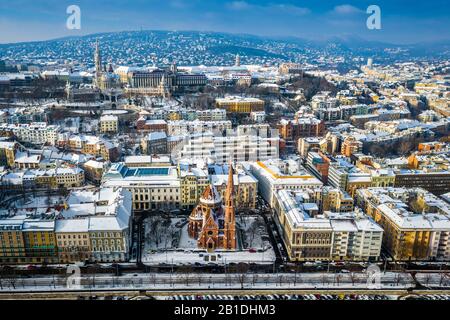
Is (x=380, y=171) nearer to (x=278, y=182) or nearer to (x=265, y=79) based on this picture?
(x=278, y=182)

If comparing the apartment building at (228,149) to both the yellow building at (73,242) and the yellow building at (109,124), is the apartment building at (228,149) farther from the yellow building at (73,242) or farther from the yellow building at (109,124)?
the yellow building at (73,242)

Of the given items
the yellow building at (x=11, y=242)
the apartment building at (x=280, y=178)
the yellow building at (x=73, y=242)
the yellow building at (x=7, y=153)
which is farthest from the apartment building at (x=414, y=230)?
the yellow building at (x=7, y=153)

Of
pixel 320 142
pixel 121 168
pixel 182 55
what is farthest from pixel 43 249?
pixel 182 55

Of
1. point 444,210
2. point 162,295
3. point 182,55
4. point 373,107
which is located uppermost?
point 182,55

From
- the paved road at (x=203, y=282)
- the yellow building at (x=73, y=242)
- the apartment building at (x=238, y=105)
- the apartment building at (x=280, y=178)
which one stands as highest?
the apartment building at (x=238, y=105)

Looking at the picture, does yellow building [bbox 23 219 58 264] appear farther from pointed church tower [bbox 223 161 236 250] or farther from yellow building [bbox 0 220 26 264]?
pointed church tower [bbox 223 161 236 250]
